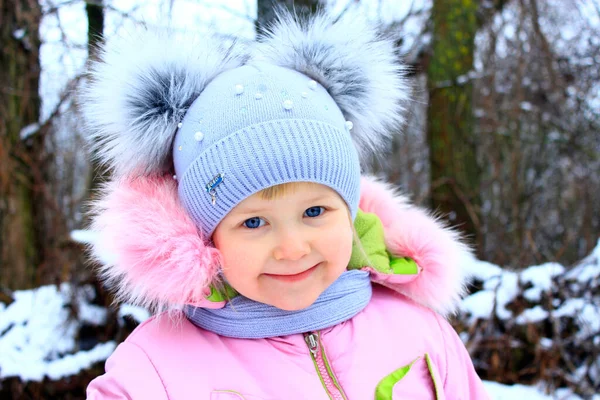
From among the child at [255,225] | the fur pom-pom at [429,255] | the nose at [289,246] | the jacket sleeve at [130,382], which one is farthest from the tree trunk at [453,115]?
the jacket sleeve at [130,382]

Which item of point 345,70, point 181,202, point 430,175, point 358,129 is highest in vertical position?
point 345,70

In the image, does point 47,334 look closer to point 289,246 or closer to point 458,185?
point 289,246

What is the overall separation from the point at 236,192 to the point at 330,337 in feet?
1.67

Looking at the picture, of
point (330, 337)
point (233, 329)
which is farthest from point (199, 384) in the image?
point (330, 337)

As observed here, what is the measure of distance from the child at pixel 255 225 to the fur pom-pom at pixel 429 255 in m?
0.05

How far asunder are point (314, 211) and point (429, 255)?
0.52m

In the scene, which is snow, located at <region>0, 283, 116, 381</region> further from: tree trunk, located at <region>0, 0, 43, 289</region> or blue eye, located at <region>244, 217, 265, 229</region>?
blue eye, located at <region>244, 217, 265, 229</region>

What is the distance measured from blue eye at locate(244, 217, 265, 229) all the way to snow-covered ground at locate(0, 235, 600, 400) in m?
1.34

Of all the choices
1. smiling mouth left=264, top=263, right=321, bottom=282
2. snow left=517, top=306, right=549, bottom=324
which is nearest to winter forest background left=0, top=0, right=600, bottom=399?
Answer: snow left=517, top=306, right=549, bottom=324

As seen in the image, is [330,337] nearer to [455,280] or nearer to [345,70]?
[455,280]

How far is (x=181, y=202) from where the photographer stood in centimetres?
147

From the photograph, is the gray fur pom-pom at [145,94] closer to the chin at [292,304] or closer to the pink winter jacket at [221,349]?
the pink winter jacket at [221,349]

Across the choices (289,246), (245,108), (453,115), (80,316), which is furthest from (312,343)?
(453,115)

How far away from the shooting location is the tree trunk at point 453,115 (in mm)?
3967
